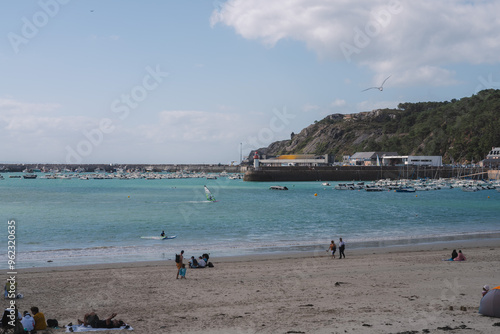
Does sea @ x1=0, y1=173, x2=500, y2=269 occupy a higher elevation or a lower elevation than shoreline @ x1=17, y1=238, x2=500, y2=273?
lower

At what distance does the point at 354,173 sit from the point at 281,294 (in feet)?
387

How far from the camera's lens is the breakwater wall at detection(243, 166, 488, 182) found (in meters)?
125

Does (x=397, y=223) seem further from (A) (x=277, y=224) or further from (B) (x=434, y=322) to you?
(B) (x=434, y=322)

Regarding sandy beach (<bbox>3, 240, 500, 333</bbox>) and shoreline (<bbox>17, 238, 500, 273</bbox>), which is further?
shoreline (<bbox>17, 238, 500, 273</bbox>)

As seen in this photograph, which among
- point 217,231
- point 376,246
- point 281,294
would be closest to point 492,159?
point 217,231

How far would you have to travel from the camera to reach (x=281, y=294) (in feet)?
50.3

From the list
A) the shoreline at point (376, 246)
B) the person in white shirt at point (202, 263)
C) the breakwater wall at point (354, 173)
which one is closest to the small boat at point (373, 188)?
the breakwater wall at point (354, 173)

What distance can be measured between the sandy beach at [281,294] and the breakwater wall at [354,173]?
103363mm

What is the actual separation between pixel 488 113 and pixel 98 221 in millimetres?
142370

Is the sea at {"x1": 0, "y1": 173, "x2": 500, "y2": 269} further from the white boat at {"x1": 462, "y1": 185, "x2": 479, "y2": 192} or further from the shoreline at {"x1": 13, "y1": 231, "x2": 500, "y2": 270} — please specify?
the white boat at {"x1": 462, "y1": 185, "x2": 479, "y2": 192}

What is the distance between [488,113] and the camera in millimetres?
149875

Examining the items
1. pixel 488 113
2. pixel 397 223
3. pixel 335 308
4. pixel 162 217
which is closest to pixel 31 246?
pixel 162 217

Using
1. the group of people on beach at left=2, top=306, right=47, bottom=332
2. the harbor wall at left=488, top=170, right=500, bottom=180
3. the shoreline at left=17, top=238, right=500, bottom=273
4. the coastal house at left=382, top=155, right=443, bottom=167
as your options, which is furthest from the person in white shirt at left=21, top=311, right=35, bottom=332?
the coastal house at left=382, top=155, right=443, bottom=167

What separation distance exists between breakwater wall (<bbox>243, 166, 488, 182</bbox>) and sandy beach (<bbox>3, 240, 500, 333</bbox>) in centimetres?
10336
